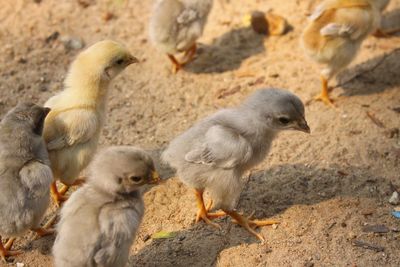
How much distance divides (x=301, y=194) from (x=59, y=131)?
6.40 feet

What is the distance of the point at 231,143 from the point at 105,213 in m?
1.04

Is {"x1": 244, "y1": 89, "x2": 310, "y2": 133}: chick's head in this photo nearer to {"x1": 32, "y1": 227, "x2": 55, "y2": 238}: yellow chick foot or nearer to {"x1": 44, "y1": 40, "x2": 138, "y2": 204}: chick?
{"x1": 44, "y1": 40, "x2": 138, "y2": 204}: chick

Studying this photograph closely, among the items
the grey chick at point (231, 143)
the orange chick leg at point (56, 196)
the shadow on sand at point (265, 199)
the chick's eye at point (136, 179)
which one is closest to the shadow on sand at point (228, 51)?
the shadow on sand at point (265, 199)

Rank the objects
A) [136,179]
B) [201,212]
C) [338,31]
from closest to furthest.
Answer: [136,179] → [201,212] → [338,31]

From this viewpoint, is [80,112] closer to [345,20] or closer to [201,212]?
[201,212]

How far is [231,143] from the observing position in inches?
170

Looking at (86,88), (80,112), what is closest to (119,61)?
(86,88)

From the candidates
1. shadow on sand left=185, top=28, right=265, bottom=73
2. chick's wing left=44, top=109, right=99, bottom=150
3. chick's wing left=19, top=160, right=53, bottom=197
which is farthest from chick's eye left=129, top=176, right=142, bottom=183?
shadow on sand left=185, top=28, right=265, bottom=73

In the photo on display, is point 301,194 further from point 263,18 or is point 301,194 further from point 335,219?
point 263,18

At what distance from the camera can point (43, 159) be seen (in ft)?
14.3

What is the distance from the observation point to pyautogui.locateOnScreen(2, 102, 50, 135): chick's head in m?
4.37

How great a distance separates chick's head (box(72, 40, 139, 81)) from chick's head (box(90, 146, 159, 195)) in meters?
1.08

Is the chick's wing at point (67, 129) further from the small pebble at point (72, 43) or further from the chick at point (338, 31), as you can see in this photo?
the chick at point (338, 31)

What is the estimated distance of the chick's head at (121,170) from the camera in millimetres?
3850
